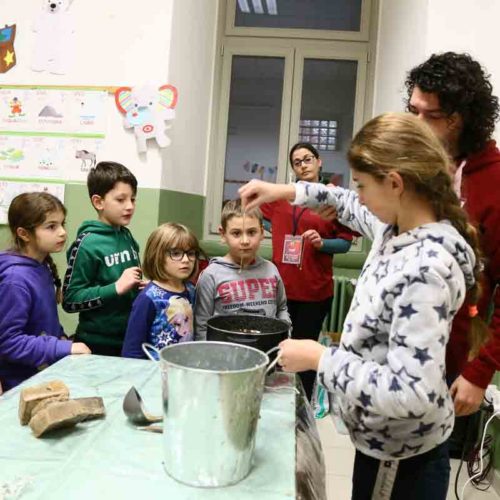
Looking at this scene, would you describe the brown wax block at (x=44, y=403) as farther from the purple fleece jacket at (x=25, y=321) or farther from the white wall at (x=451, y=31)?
the white wall at (x=451, y=31)

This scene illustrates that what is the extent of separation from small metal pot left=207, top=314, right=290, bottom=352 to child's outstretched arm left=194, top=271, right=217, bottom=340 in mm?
375

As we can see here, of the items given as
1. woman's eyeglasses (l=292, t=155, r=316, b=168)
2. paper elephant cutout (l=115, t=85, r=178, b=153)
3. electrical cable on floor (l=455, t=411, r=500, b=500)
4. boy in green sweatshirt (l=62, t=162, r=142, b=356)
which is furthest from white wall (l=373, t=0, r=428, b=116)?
electrical cable on floor (l=455, t=411, r=500, b=500)

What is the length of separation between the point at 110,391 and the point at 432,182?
745 millimetres

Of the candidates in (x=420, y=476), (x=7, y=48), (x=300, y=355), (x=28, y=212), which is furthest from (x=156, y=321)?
(x=7, y=48)

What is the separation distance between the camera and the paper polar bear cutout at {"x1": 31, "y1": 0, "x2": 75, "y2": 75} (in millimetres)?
2479

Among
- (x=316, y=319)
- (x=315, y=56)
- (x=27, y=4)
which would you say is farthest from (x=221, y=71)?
(x=316, y=319)

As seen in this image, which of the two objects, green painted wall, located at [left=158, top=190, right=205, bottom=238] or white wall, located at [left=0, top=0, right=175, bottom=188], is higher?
white wall, located at [left=0, top=0, right=175, bottom=188]

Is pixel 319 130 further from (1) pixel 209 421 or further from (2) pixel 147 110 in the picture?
(1) pixel 209 421

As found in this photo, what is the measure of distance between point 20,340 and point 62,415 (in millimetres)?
594

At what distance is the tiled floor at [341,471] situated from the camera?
1823 millimetres

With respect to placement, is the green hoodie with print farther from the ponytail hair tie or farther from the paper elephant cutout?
the ponytail hair tie

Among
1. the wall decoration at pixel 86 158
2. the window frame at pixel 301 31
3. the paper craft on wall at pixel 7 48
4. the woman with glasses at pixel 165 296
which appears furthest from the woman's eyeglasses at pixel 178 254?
the window frame at pixel 301 31

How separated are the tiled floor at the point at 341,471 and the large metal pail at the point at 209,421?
128 cm

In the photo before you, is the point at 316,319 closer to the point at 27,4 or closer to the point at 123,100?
the point at 123,100
